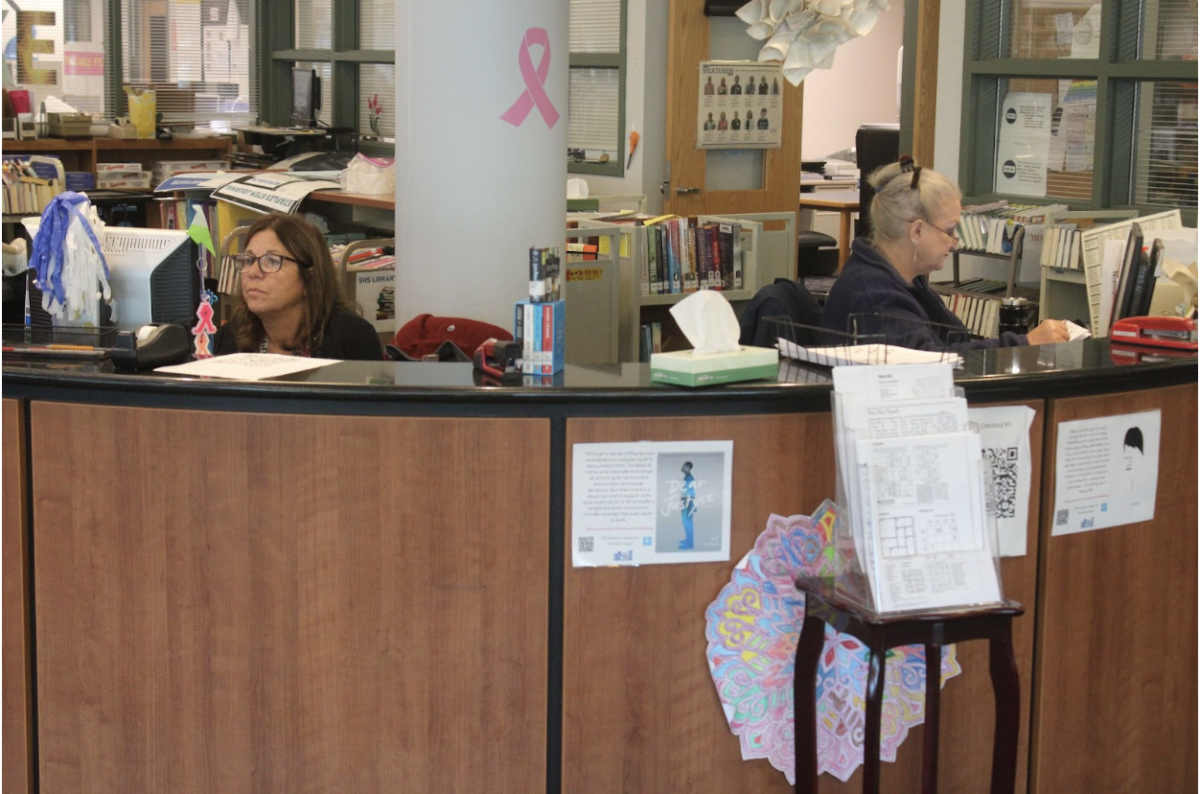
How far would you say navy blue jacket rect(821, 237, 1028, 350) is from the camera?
3.85 meters

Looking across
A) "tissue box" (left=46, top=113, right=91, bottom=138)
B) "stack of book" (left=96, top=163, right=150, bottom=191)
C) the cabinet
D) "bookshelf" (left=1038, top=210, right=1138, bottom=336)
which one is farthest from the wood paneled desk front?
"tissue box" (left=46, top=113, right=91, bottom=138)

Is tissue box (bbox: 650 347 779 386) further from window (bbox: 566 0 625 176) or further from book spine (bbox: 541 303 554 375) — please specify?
window (bbox: 566 0 625 176)

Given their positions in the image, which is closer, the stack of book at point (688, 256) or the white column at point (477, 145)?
the white column at point (477, 145)

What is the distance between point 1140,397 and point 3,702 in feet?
8.17

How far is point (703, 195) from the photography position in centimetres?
822

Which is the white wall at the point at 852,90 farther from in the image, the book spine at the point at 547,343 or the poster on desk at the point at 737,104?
the book spine at the point at 547,343

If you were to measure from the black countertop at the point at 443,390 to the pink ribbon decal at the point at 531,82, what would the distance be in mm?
1513

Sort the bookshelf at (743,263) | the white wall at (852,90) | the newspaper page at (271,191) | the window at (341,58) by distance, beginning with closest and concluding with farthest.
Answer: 1. the bookshelf at (743,263)
2. the newspaper page at (271,191)
3. the window at (341,58)
4. the white wall at (852,90)

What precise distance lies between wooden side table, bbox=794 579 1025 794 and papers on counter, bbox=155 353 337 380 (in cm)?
109

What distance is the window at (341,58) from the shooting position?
9898 millimetres

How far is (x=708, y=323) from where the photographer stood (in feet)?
9.08

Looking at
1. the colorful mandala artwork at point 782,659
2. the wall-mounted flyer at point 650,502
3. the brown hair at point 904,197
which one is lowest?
Answer: the colorful mandala artwork at point 782,659

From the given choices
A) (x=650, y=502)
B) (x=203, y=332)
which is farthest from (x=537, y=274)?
(x=203, y=332)

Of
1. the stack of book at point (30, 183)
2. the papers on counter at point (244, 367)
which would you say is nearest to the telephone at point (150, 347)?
the papers on counter at point (244, 367)
